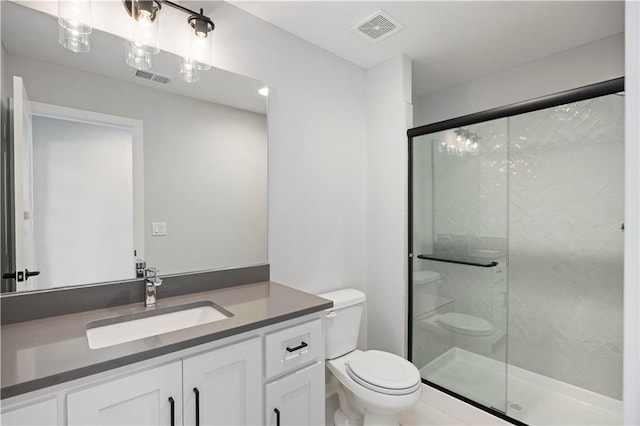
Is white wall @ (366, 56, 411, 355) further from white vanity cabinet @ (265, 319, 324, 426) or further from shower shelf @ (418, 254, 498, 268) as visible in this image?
white vanity cabinet @ (265, 319, 324, 426)

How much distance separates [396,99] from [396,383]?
70.5 inches

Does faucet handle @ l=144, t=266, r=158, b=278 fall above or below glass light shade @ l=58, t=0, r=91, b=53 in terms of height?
below

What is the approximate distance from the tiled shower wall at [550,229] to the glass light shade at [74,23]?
2.03 m

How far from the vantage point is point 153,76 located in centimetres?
148

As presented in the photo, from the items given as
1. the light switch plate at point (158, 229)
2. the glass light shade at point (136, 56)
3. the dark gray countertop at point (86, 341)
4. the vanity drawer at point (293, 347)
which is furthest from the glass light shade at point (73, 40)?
the vanity drawer at point (293, 347)

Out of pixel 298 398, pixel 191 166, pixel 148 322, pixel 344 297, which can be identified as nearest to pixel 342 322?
pixel 344 297

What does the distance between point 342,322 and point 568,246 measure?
163cm

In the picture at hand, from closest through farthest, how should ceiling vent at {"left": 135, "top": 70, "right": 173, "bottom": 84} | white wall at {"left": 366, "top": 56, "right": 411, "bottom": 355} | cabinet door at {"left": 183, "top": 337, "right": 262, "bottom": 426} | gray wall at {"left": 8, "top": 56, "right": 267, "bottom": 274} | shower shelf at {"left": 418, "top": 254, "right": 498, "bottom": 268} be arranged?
1. cabinet door at {"left": 183, "top": 337, "right": 262, "bottom": 426}
2. gray wall at {"left": 8, "top": 56, "right": 267, "bottom": 274}
3. ceiling vent at {"left": 135, "top": 70, "right": 173, "bottom": 84}
4. shower shelf at {"left": 418, "top": 254, "right": 498, "bottom": 268}
5. white wall at {"left": 366, "top": 56, "right": 411, "bottom": 355}

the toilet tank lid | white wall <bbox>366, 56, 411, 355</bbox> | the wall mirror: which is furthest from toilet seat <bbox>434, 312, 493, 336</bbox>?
the wall mirror

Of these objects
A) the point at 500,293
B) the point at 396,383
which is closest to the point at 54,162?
the point at 396,383

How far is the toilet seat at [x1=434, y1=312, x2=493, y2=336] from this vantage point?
2.13 m

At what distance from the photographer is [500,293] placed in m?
2.08

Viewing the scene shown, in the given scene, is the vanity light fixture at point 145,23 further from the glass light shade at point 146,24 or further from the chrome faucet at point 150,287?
the chrome faucet at point 150,287

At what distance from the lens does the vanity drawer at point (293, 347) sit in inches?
47.9
